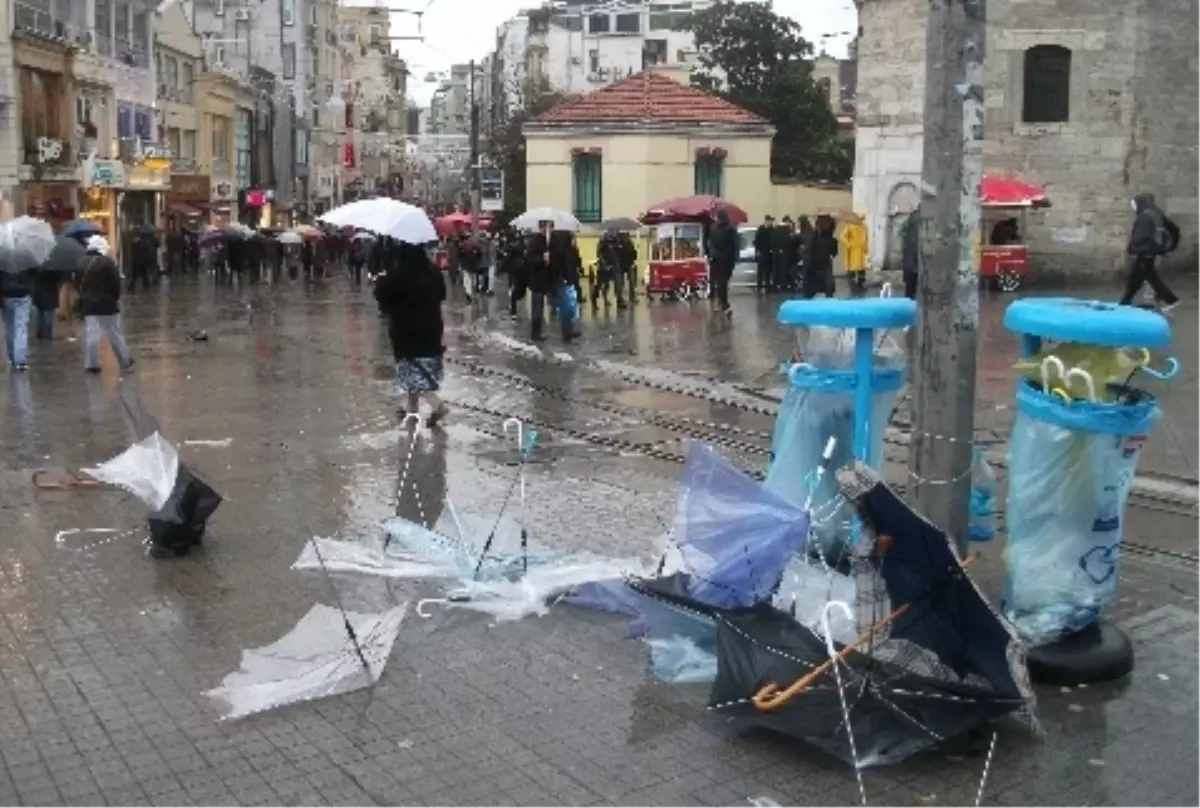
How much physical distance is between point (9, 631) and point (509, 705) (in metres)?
2.37

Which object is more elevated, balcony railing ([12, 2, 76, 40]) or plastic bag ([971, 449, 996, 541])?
balcony railing ([12, 2, 76, 40])

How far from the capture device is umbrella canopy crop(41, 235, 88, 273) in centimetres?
1931

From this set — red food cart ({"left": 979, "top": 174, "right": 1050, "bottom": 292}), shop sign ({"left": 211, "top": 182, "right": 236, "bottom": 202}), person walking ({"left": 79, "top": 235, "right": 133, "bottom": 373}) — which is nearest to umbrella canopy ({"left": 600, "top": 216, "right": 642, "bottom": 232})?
red food cart ({"left": 979, "top": 174, "right": 1050, "bottom": 292})

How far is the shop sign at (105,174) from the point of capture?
41.7m

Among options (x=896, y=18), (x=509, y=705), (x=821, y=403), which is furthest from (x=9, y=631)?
(x=896, y=18)

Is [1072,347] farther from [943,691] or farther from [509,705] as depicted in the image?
[509,705]

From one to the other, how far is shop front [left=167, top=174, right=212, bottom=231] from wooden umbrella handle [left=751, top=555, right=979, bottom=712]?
4989 cm

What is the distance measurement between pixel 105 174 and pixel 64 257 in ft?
79.7

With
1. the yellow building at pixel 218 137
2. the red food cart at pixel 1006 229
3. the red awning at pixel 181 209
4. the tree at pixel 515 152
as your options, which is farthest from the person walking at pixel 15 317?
the yellow building at pixel 218 137

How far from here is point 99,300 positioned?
15602 mm

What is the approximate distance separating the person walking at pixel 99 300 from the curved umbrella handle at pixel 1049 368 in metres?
12.5

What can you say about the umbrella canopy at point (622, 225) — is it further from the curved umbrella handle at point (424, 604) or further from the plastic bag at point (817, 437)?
the curved umbrella handle at point (424, 604)

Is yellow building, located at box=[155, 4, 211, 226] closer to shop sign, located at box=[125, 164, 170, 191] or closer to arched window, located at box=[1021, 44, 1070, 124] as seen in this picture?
shop sign, located at box=[125, 164, 170, 191]

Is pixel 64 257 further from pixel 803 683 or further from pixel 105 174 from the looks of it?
pixel 105 174
